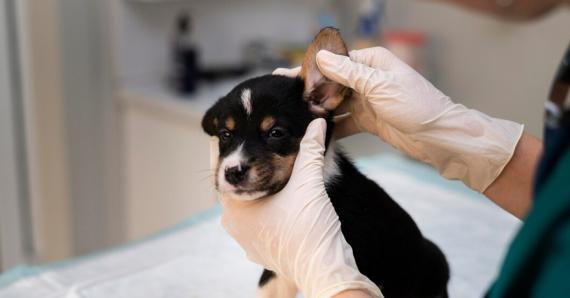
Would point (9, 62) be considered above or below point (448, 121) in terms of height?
below

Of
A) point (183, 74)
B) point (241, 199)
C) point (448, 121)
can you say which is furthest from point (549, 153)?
point (183, 74)

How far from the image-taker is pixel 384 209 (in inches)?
36.4

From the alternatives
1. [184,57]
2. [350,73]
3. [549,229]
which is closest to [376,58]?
[350,73]

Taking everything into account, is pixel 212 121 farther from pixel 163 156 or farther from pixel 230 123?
pixel 163 156

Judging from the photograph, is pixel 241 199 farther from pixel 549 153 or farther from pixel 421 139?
pixel 549 153

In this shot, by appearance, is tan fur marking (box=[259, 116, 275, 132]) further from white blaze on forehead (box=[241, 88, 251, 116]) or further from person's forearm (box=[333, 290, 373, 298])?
person's forearm (box=[333, 290, 373, 298])

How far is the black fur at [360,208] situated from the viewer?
90 centimetres

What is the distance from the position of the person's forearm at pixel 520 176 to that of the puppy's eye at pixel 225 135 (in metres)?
0.39

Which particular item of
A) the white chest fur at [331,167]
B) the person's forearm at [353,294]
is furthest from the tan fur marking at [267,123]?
the person's forearm at [353,294]

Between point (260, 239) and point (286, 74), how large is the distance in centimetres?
25

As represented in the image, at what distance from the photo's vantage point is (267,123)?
35.7 inches

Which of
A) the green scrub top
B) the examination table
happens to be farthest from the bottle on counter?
the green scrub top

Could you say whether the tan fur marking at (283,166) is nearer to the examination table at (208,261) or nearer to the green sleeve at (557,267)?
the examination table at (208,261)

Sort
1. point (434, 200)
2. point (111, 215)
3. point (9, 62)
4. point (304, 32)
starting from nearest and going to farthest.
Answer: point (434, 200) < point (9, 62) < point (111, 215) < point (304, 32)
